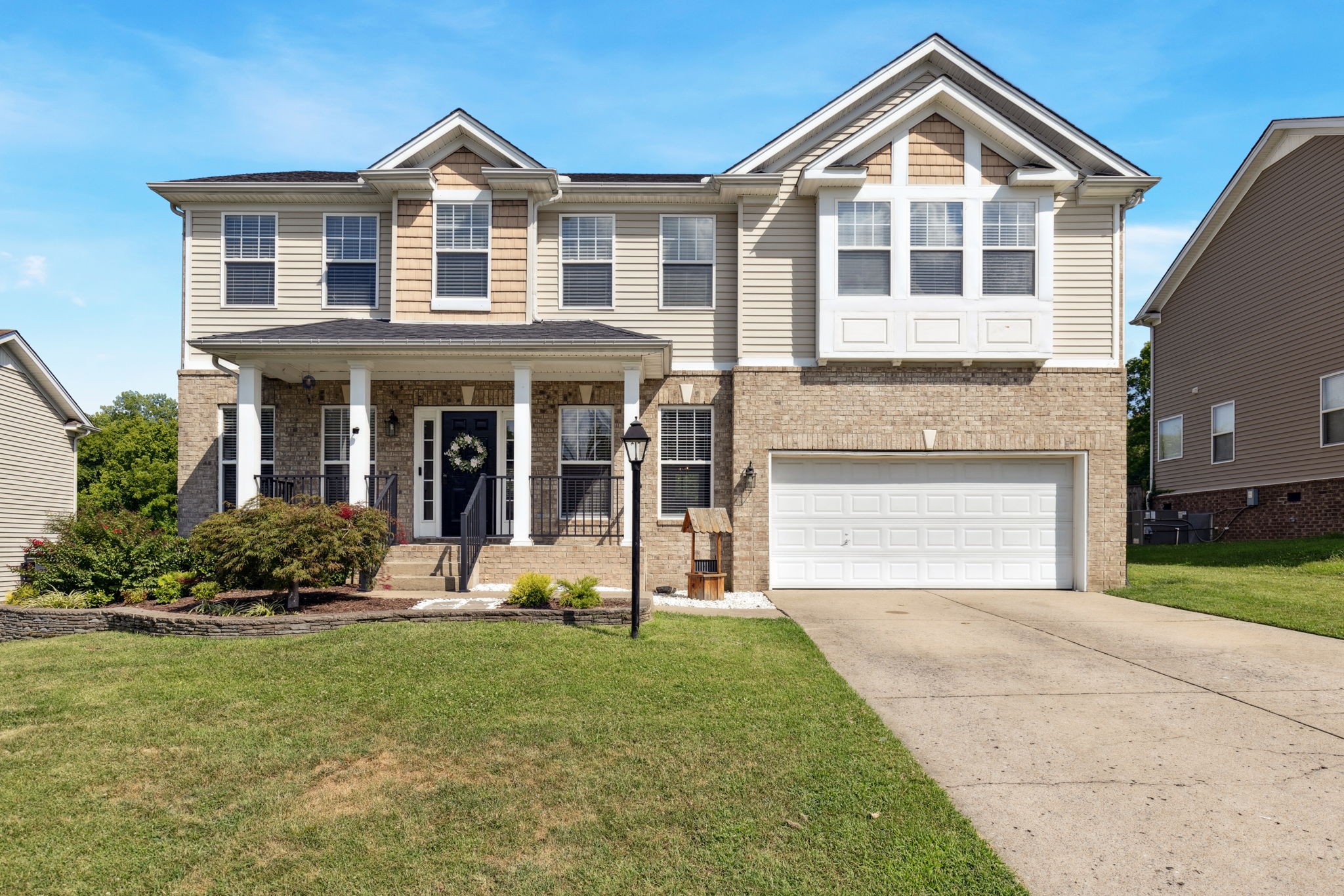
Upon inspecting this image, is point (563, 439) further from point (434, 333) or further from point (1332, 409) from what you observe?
point (1332, 409)

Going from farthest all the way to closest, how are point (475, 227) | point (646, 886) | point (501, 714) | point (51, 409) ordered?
1. point (51, 409)
2. point (475, 227)
3. point (501, 714)
4. point (646, 886)

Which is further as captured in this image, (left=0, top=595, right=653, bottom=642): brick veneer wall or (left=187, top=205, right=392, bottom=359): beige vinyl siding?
(left=187, top=205, right=392, bottom=359): beige vinyl siding

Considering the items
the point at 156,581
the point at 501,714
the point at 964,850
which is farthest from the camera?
the point at 156,581

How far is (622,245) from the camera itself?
44.0 feet

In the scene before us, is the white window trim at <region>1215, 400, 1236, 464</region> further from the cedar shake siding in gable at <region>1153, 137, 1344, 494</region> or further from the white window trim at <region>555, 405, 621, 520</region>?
the white window trim at <region>555, 405, 621, 520</region>

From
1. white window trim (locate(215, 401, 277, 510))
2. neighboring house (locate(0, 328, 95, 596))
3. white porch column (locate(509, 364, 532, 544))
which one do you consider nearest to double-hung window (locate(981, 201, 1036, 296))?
white porch column (locate(509, 364, 532, 544))

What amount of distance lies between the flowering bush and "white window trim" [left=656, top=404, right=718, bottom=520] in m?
6.68

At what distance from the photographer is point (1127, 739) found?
5449mm

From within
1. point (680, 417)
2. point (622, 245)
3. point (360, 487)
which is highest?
point (622, 245)

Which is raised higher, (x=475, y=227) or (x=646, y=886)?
(x=475, y=227)

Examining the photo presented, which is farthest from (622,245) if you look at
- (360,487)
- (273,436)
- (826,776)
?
(826,776)

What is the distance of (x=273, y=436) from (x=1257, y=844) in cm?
1351

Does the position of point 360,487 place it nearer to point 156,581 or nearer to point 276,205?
point 156,581

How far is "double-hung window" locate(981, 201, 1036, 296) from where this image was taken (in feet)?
41.1
